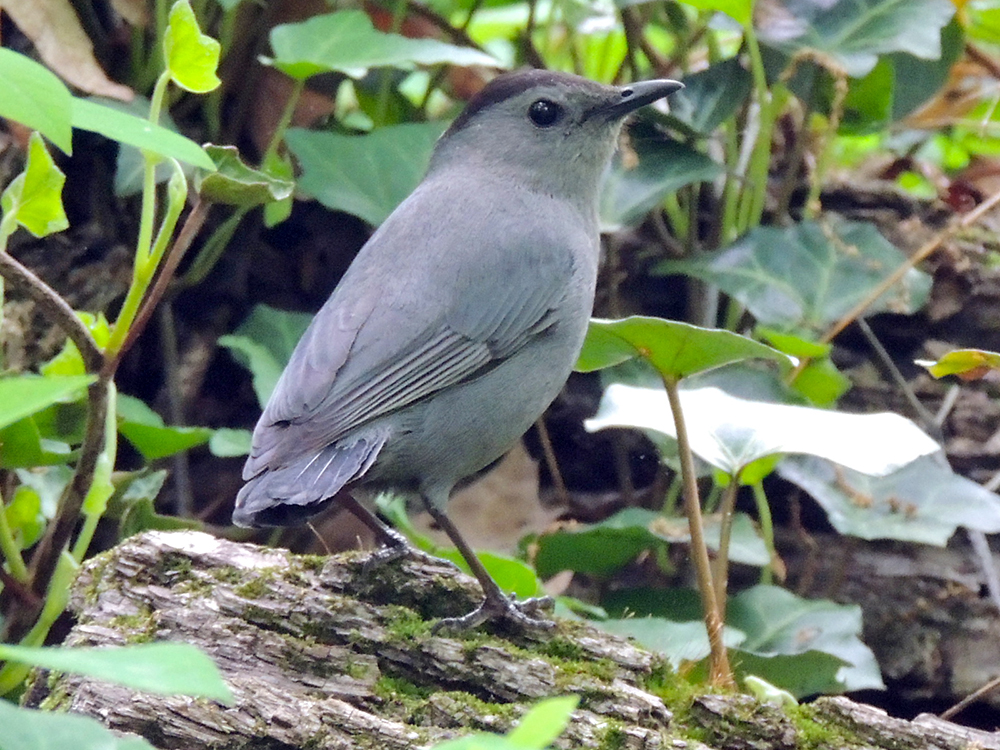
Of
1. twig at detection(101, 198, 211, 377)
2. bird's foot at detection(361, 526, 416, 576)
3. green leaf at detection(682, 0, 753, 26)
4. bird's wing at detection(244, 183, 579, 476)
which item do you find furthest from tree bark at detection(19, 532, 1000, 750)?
green leaf at detection(682, 0, 753, 26)

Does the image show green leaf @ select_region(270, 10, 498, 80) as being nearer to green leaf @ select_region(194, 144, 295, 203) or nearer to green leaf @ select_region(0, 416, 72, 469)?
green leaf @ select_region(194, 144, 295, 203)

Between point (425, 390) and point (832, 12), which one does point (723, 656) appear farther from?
point (832, 12)

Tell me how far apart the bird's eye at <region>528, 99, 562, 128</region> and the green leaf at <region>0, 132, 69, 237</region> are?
1.49m

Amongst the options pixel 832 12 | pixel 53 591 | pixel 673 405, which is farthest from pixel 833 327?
pixel 53 591

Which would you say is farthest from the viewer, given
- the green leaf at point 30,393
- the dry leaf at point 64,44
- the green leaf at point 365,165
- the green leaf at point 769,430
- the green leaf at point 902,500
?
the green leaf at point 365,165

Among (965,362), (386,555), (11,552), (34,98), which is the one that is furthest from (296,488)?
(965,362)

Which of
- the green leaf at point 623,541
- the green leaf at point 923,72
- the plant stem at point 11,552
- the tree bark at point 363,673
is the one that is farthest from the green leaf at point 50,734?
the green leaf at point 923,72

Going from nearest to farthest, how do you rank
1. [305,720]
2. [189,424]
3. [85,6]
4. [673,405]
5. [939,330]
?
[305,720] → [673,405] → [85,6] → [189,424] → [939,330]

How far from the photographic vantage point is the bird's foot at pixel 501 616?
241cm

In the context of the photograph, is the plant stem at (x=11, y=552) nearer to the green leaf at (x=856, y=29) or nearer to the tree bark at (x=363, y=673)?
the tree bark at (x=363, y=673)

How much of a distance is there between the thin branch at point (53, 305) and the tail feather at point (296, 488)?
1.34ft

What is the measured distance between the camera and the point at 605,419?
2516 mm

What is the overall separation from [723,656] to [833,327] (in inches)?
61.4

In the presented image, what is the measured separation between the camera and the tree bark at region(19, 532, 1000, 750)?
203 cm
